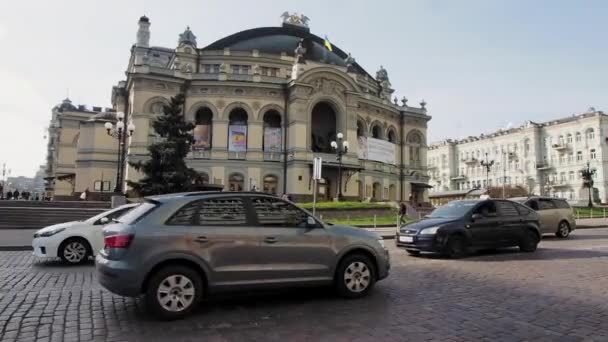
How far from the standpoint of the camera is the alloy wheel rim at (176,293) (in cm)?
589

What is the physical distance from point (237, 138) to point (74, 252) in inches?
1360

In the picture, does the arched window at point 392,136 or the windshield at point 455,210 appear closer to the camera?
the windshield at point 455,210

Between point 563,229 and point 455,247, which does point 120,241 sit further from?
point 563,229

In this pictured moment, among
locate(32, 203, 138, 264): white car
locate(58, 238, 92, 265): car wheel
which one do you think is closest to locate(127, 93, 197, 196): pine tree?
locate(32, 203, 138, 264): white car

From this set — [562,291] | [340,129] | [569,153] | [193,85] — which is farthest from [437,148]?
[562,291]

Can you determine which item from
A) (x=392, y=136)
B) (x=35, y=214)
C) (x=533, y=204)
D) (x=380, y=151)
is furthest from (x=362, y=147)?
(x=35, y=214)

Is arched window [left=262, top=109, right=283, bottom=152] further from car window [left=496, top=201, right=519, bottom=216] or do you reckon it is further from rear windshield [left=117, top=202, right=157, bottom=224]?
rear windshield [left=117, top=202, right=157, bottom=224]

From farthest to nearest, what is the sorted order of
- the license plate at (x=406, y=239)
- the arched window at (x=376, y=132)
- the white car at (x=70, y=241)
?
the arched window at (x=376, y=132)
the license plate at (x=406, y=239)
the white car at (x=70, y=241)

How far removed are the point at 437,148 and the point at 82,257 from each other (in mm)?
101144

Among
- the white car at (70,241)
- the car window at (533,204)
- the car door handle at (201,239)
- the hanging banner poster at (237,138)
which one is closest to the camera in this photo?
the car door handle at (201,239)

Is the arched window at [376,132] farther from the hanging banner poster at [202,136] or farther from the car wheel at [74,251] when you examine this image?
the car wheel at [74,251]

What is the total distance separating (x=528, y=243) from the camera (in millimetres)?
13422

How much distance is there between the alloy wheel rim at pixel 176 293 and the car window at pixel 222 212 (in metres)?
0.84

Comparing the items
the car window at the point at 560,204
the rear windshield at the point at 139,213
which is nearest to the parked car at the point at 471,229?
the car window at the point at 560,204
